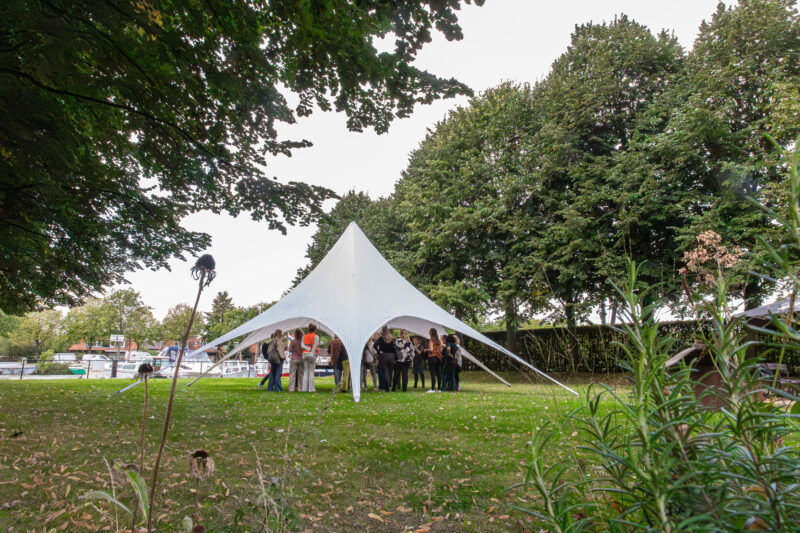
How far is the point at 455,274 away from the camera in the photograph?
2089 cm

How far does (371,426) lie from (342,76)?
13.6ft

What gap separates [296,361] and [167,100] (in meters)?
8.02

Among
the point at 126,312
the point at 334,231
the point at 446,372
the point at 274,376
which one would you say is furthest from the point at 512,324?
the point at 126,312

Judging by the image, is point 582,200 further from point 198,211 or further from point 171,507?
point 171,507

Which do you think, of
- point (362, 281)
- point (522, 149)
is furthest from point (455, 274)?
point (362, 281)

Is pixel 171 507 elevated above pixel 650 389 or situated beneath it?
situated beneath

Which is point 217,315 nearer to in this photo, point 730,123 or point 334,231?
point 334,231

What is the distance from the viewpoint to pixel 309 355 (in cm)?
1171

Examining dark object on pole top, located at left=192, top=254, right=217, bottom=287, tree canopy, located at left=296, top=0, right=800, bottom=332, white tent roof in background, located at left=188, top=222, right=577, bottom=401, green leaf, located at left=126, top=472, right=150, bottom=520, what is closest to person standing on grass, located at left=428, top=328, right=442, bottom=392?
white tent roof in background, located at left=188, top=222, right=577, bottom=401

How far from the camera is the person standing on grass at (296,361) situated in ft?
38.6

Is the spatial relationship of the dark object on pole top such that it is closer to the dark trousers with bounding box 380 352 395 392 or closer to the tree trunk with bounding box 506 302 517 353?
the dark trousers with bounding box 380 352 395 392

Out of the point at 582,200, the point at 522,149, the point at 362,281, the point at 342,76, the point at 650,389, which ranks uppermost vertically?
the point at 522,149

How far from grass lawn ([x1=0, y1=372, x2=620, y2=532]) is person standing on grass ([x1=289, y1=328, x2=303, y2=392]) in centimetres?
471

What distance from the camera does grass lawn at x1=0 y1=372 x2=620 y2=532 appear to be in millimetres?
2771
